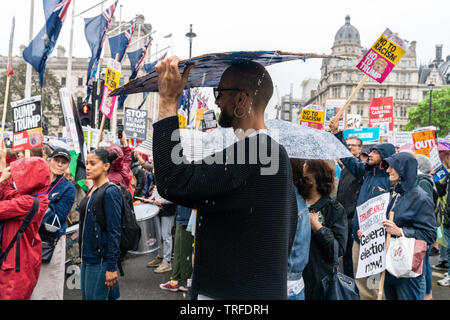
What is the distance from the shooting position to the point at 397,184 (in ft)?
13.7

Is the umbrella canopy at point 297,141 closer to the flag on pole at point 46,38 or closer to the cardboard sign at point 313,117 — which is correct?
the cardboard sign at point 313,117

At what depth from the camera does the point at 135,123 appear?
9.98 m

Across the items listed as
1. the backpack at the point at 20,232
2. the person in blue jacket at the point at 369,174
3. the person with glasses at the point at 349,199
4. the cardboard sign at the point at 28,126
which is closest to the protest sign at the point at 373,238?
the person in blue jacket at the point at 369,174

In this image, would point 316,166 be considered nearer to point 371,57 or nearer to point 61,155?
point 371,57

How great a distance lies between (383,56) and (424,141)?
4128 mm

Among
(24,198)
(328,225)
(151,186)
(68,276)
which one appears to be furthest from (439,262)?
(24,198)

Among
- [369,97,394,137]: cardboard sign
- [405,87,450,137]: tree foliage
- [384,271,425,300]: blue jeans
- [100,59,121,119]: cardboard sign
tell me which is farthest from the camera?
[405,87,450,137]: tree foliage

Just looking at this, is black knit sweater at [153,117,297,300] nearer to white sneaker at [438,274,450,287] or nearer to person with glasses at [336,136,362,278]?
person with glasses at [336,136,362,278]

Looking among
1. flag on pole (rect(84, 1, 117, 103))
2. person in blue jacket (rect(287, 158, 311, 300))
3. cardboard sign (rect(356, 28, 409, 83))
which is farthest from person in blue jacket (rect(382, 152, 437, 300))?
flag on pole (rect(84, 1, 117, 103))

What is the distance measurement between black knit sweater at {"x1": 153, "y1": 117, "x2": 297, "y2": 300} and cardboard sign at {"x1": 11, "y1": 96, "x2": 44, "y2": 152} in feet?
14.4

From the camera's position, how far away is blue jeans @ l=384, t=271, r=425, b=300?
3.80 m

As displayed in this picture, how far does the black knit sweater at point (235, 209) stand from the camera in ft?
4.62

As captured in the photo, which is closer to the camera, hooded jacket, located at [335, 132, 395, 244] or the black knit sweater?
the black knit sweater
